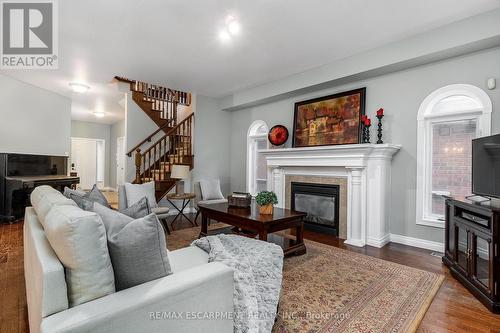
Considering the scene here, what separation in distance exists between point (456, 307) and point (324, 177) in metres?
2.55

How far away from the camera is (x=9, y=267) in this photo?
2877mm

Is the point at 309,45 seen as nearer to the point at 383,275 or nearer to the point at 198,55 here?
the point at 198,55

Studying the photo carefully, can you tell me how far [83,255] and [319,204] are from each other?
13.0ft

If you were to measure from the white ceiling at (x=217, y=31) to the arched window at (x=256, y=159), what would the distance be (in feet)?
4.45

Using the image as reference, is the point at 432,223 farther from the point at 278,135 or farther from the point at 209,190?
the point at 209,190

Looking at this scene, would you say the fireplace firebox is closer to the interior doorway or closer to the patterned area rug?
the patterned area rug

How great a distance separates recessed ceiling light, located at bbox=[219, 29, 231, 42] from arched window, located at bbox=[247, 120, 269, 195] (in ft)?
8.72

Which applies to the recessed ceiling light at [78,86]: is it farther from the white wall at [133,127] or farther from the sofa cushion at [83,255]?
the sofa cushion at [83,255]

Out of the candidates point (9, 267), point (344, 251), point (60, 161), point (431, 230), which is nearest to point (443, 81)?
point (431, 230)

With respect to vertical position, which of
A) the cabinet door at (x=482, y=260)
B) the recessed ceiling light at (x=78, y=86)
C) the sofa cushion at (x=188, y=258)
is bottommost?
the cabinet door at (x=482, y=260)

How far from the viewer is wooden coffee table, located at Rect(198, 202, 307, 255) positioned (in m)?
3.05

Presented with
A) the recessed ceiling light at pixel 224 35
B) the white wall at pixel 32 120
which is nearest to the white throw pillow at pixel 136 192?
the recessed ceiling light at pixel 224 35

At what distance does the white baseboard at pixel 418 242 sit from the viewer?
3.51m

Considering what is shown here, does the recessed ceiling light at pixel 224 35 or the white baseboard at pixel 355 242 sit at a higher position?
the recessed ceiling light at pixel 224 35
